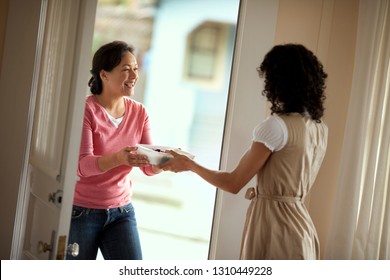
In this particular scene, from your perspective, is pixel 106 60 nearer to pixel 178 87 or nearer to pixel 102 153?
pixel 102 153

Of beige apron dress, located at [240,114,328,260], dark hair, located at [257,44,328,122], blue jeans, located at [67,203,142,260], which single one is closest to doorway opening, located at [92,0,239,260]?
blue jeans, located at [67,203,142,260]

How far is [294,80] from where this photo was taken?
68.8 inches

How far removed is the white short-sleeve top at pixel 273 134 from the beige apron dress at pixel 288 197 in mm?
18

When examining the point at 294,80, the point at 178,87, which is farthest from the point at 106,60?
the point at 178,87

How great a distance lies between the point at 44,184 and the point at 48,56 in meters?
0.50

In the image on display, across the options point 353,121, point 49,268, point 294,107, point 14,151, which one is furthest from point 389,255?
point 14,151

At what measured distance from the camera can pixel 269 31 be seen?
7.87 feet

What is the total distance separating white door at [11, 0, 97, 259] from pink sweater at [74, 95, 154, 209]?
0.15 metres

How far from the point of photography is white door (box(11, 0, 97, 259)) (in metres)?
1.68

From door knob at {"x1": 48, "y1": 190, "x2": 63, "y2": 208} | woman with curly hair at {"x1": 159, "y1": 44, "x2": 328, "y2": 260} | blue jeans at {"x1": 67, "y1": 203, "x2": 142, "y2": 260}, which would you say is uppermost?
woman with curly hair at {"x1": 159, "y1": 44, "x2": 328, "y2": 260}

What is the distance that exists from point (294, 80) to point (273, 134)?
20 cm

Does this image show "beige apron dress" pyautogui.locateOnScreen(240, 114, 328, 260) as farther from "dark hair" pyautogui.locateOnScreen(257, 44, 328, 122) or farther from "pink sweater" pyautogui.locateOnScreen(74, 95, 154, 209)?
"pink sweater" pyautogui.locateOnScreen(74, 95, 154, 209)

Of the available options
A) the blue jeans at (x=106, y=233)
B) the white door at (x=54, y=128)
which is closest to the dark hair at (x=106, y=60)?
the white door at (x=54, y=128)

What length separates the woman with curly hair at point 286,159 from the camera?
5.64 feet
